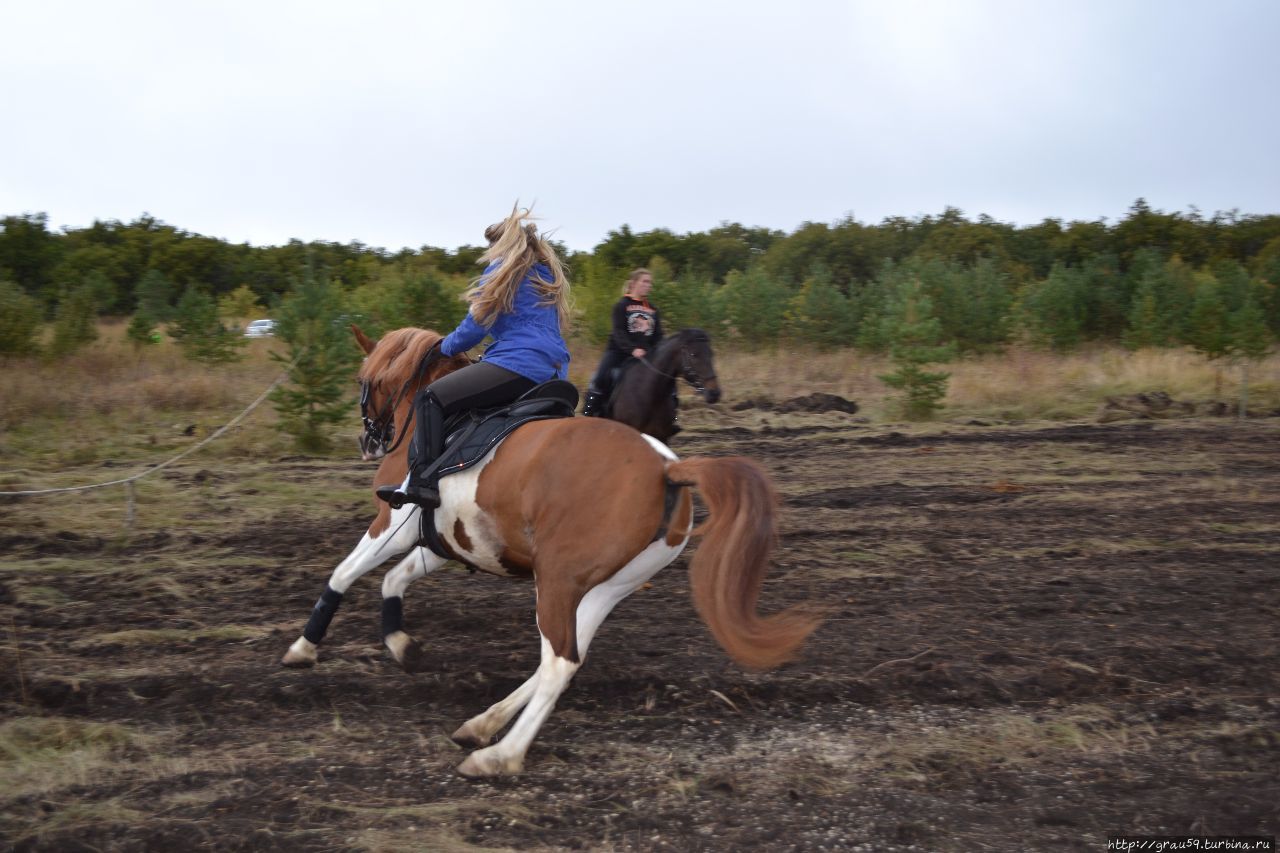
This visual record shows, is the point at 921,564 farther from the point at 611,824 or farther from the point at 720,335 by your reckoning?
the point at 720,335

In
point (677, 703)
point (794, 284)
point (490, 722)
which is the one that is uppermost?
point (794, 284)

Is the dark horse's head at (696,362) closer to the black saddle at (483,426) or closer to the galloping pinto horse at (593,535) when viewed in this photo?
the black saddle at (483,426)

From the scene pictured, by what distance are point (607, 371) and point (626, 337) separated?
0.37m

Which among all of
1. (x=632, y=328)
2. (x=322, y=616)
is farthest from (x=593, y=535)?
(x=632, y=328)

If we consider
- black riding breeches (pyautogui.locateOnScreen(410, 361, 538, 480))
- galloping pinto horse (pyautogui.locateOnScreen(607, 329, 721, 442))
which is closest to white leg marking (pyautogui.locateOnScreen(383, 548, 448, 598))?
black riding breeches (pyautogui.locateOnScreen(410, 361, 538, 480))

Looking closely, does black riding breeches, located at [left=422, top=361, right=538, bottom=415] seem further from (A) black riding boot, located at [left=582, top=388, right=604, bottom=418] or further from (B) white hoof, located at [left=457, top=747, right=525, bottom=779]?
(A) black riding boot, located at [left=582, top=388, right=604, bottom=418]

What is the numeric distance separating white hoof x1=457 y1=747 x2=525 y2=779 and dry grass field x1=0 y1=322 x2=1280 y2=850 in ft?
0.26

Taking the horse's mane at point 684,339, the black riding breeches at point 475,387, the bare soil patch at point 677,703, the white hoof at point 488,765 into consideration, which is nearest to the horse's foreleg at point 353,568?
the bare soil patch at point 677,703

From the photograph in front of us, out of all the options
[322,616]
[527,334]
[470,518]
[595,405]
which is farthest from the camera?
[595,405]

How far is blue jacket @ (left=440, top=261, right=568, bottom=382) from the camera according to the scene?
5180mm

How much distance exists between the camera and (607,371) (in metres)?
9.91

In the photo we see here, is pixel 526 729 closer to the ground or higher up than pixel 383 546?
closer to the ground

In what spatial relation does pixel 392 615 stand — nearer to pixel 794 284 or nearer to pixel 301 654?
pixel 301 654

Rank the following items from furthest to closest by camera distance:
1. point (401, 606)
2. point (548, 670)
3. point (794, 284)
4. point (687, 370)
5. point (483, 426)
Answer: point (794, 284) < point (687, 370) < point (401, 606) < point (483, 426) < point (548, 670)
